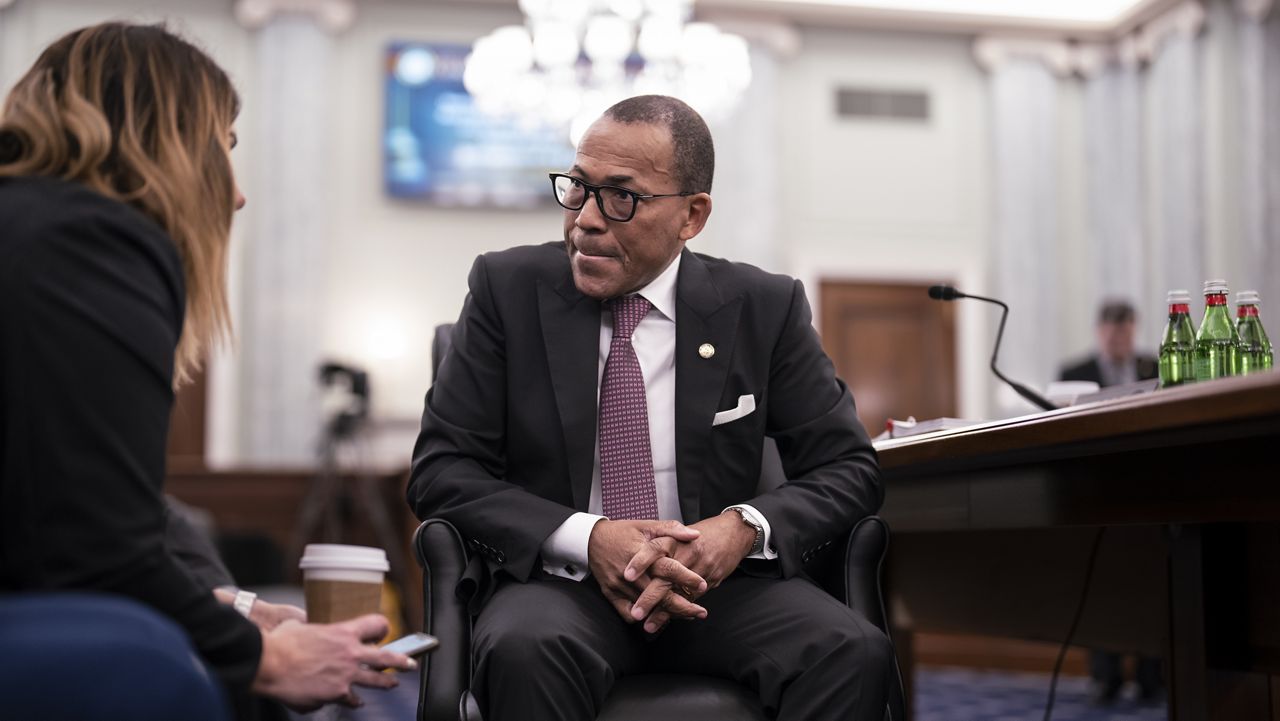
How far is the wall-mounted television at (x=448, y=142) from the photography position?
8055mm

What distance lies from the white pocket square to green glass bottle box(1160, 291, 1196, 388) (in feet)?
2.26

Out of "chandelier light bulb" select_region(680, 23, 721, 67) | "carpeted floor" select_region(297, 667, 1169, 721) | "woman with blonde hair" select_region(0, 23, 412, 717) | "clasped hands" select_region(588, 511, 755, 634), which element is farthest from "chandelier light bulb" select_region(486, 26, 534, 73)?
"woman with blonde hair" select_region(0, 23, 412, 717)

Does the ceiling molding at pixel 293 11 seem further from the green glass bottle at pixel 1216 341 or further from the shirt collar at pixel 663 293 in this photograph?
the green glass bottle at pixel 1216 341

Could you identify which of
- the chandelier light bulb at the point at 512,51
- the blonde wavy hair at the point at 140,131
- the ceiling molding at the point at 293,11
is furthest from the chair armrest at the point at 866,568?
the ceiling molding at the point at 293,11

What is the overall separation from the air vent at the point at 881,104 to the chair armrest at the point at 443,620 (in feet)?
24.1

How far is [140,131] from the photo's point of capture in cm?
123

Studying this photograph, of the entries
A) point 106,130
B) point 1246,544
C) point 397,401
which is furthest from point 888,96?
→ point 106,130

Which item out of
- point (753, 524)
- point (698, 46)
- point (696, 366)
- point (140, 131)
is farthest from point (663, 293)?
point (698, 46)

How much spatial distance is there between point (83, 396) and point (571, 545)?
2.79 feet

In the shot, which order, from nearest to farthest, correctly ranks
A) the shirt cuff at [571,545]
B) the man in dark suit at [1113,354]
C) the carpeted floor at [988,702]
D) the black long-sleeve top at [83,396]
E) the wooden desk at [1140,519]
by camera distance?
the black long-sleeve top at [83,396] < the wooden desk at [1140,519] < the shirt cuff at [571,545] < the carpeted floor at [988,702] < the man in dark suit at [1113,354]

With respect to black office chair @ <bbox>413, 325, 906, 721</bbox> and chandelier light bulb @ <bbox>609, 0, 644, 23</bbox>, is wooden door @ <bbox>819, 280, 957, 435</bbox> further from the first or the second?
black office chair @ <bbox>413, 325, 906, 721</bbox>

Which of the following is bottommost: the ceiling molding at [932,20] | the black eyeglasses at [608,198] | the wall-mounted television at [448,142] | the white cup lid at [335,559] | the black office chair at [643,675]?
the black office chair at [643,675]

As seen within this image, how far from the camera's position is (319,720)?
5.91ft

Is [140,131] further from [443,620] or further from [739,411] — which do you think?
[739,411]
